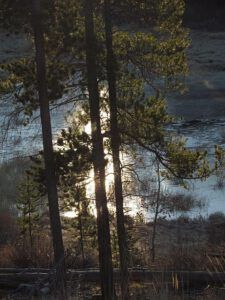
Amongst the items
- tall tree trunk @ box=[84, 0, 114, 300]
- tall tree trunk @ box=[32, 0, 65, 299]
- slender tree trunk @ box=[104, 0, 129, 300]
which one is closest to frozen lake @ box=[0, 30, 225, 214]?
tall tree trunk @ box=[32, 0, 65, 299]

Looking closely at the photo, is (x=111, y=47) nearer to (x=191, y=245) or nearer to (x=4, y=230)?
(x=191, y=245)

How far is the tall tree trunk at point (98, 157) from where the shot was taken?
447 inches

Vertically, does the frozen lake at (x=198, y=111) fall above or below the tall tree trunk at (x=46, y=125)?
above

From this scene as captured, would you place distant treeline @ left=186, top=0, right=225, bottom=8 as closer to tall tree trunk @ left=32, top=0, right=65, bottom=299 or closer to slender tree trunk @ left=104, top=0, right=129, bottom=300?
slender tree trunk @ left=104, top=0, right=129, bottom=300

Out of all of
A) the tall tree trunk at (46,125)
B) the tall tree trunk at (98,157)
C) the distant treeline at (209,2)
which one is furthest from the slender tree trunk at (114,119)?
the distant treeline at (209,2)

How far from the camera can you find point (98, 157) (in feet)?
37.9

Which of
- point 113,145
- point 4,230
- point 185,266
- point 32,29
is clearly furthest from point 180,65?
point 4,230

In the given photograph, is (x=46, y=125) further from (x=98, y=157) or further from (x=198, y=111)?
(x=198, y=111)

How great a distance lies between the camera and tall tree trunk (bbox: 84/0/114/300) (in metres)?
11.4

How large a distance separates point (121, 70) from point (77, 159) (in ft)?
6.46

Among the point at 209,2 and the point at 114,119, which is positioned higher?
the point at 209,2

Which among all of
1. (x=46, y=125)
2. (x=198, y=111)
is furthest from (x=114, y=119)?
(x=198, y=111)

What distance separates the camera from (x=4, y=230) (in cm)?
1775

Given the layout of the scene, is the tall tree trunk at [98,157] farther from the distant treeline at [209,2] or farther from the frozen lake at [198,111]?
the distant treeline at [209,2]
